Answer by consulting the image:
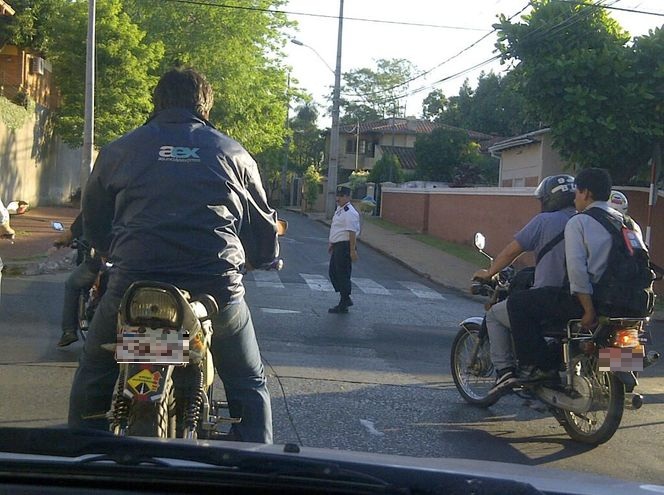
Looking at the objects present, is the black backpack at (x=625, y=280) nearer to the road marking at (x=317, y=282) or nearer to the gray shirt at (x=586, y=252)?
the gray shirt at (x=586, y=252)

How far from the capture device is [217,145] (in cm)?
406

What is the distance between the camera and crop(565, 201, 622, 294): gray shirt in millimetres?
6309

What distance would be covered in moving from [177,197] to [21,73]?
99.2 ft

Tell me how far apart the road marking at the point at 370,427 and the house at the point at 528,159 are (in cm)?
2082

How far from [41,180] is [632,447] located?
101 ft

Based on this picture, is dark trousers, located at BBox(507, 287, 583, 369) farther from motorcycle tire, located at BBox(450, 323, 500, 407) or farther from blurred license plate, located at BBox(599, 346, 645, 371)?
motorcycle tire, located at BBox(450, 323, 500, 407)

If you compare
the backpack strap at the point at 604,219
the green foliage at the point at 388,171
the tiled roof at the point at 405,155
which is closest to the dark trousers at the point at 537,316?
the backpack strap at the point at 604,219

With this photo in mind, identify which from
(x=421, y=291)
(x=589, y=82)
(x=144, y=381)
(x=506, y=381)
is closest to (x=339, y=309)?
(x=421, y=291)

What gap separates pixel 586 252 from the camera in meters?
6.36

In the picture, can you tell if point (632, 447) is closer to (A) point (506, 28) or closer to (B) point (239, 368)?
(B) point (239, 368)

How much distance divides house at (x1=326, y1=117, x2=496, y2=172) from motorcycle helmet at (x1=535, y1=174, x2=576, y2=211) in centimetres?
5768

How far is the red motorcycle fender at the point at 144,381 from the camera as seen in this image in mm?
3688

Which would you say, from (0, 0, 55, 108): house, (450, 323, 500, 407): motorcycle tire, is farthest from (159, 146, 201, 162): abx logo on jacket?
(0, 0, 55, 108): house

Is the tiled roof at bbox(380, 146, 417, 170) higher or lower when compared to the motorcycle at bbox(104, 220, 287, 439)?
higher
